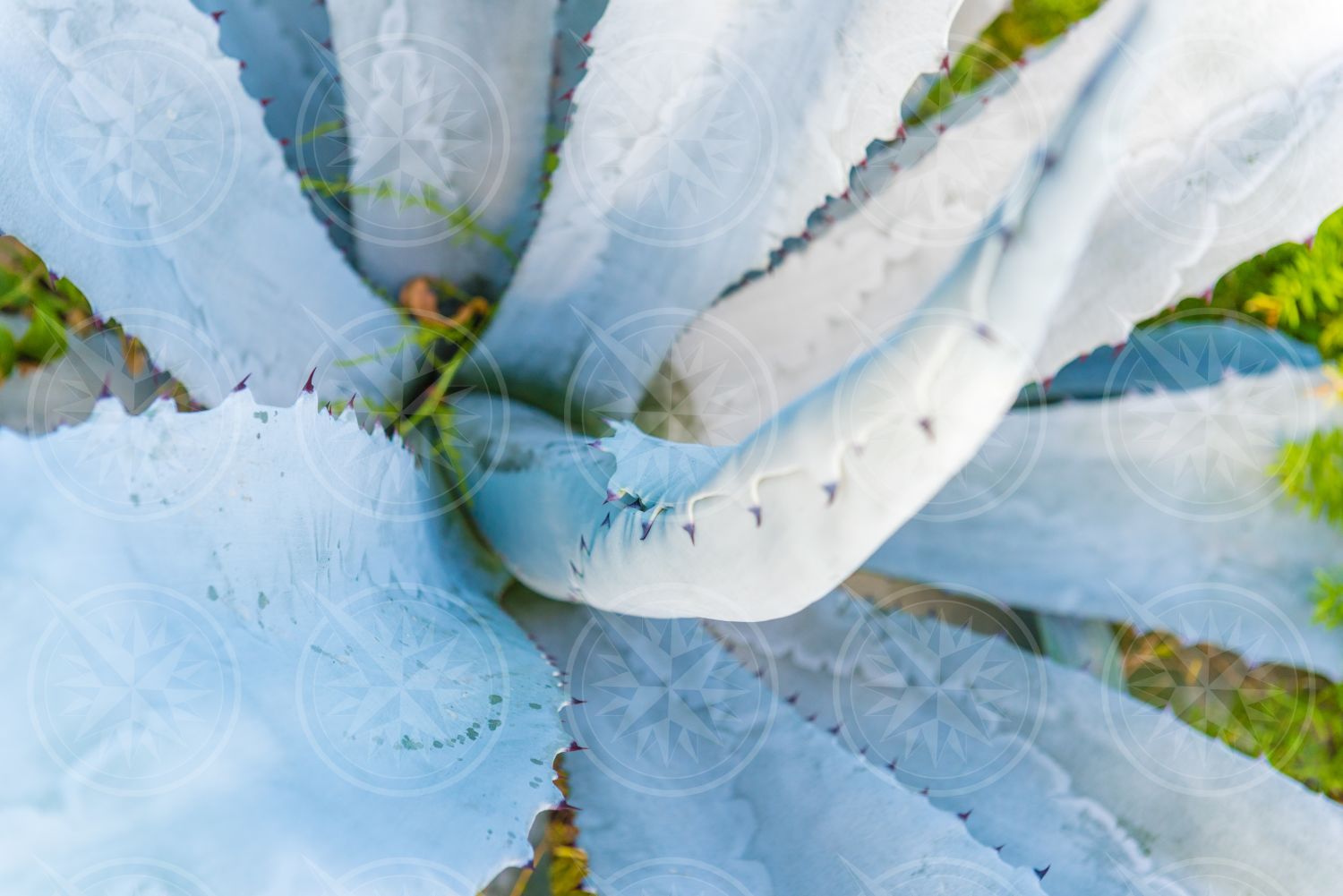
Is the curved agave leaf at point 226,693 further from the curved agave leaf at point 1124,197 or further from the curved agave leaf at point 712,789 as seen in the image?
the curved agave leaf at point 1124,197

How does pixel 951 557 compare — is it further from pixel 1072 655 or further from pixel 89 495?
pixel 89 495

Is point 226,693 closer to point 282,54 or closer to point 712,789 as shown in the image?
point 712,789

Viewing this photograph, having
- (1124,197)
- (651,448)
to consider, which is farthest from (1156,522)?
(651,448)

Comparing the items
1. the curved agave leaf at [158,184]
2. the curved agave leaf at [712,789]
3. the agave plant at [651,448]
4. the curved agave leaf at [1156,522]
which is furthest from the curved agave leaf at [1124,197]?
the curved agave leaf at [158,184]

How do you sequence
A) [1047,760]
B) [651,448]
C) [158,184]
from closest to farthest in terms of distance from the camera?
[651,448] → [158,184] → [1047,760]

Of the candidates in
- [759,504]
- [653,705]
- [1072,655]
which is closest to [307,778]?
[759,504]
